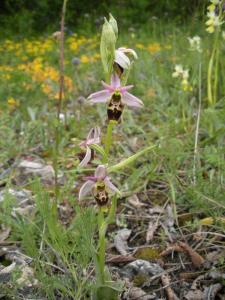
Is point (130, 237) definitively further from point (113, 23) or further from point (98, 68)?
point (98, 68)

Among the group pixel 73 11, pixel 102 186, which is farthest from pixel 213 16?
pixel 73 11

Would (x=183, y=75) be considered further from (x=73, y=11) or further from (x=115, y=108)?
(x=73, y=11)

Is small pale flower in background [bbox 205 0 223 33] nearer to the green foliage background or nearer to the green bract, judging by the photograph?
the green bract

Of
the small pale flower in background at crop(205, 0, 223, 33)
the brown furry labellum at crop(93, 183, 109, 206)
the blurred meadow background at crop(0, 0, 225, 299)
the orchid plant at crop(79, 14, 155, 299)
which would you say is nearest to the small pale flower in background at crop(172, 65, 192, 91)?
the blurred meadow background at crop(0, 0, 225, 299)

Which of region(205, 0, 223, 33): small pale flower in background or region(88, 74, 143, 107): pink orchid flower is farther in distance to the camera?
region(205, 0, 223, 33): small pale flower in background

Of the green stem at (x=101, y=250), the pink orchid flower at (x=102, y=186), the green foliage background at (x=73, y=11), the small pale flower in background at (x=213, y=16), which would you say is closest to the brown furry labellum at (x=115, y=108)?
the pink orchid flower at (x=102, y=186)

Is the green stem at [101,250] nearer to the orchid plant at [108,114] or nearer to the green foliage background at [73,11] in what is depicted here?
the orchid plant at [108,114]

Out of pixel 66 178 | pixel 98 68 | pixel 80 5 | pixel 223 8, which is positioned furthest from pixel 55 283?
pixel 80 5
